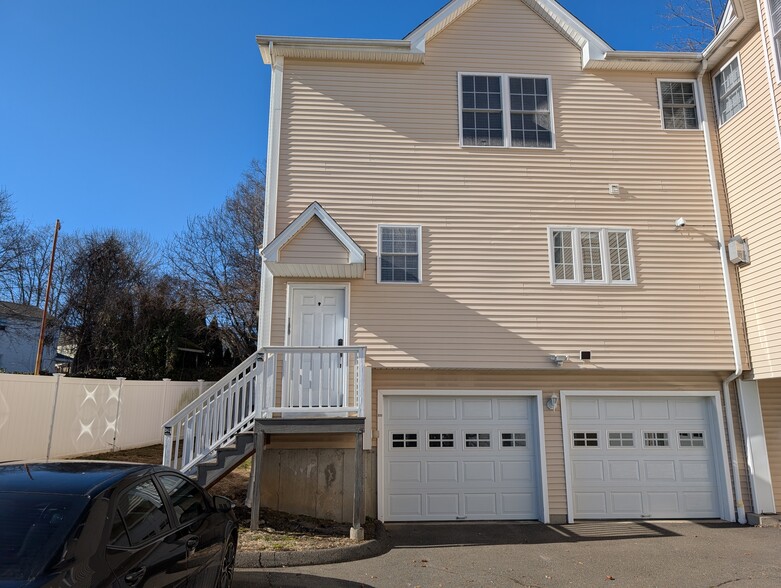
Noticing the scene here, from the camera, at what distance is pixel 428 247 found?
9922 mm

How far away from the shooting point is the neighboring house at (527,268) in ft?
30.8

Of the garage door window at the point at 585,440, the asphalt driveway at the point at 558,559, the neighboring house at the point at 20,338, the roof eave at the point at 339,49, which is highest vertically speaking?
the roof eave at the point at 339,49

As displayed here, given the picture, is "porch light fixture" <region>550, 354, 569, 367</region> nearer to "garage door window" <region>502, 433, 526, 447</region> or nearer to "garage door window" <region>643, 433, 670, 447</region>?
"garage door window" <region>502, 433, 526, 447</region>

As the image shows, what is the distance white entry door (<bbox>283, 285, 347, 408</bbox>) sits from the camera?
27.6 ft

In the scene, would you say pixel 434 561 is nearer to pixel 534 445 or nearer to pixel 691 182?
pixel 534 445

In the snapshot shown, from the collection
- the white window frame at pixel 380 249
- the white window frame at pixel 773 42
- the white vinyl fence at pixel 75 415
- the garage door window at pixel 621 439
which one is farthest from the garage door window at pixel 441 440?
the white window frame at pixel 773 42

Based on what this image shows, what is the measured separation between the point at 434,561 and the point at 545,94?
8817mm

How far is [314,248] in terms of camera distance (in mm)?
9219

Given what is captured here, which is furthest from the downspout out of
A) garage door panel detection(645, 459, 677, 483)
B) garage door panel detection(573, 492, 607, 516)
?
garage door panel detection(573, 492, 607, 516)

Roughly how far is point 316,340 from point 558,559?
16.8ft

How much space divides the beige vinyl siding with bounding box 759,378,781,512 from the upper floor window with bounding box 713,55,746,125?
5172 millimetres

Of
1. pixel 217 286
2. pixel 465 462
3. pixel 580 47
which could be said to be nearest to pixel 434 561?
pixel 465 462

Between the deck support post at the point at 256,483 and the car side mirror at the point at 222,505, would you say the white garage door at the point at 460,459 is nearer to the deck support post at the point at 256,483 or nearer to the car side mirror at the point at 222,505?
the deck support post at the point at 256,483

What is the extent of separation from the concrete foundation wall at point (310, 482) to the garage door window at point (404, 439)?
103 centimetres
